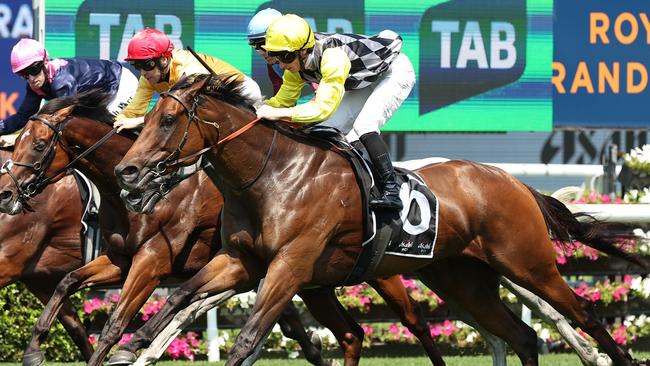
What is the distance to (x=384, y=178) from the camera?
18.5 feet

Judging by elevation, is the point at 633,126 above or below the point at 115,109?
below

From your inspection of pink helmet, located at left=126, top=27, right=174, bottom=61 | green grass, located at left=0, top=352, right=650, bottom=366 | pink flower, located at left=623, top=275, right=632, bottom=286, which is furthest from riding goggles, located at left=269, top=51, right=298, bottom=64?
pink flower, located at left=623, top=275, right=632, bottom=286

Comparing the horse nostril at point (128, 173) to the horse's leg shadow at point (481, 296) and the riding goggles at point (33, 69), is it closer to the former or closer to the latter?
the riding goggles at point (33, 69)

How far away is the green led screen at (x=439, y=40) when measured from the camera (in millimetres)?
9859

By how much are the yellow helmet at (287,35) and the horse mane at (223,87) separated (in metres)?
0.22

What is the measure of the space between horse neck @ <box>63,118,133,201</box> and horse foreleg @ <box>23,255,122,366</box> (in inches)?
14.5

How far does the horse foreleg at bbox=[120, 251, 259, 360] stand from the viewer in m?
5.43

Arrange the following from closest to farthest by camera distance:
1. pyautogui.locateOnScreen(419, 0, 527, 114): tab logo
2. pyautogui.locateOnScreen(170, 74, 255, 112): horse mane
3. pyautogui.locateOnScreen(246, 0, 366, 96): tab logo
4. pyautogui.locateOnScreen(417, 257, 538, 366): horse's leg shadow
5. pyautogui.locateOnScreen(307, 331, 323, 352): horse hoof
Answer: pyautogui.locateOnScreen(170, 74, 255, 112): horse mane
pyautogui.locateOnScreen(417, 257, 538, 366): horse's leg shadow
pyautogui.locateOnScreen(307, 331, 323, 352): horse hoof
pyautogui.locateOnScreen(246, 0, 366, 96): tab logo
pyautogui.locateOnScreen(419, 0, 527, 114): tab logo

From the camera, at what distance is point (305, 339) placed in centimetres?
685

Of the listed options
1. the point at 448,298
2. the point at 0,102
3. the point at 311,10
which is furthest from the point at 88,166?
the point at 311,10

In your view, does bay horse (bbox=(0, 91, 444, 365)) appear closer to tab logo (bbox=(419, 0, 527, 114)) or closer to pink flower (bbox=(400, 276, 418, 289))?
pink flower (bbox=(400, 276, 418, 289))

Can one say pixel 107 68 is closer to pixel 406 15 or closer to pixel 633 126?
pixel 406 15

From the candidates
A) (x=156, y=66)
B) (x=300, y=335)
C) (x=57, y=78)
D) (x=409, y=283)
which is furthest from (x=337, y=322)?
(x=409, y=283)

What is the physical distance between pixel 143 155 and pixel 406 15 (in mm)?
5476
